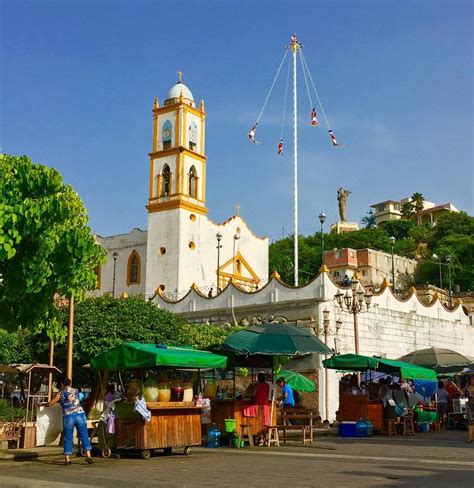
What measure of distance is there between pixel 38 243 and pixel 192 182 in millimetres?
33802

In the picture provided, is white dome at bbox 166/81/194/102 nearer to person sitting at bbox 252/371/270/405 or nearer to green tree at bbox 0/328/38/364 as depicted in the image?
green tree at bbox 0/328/38/364

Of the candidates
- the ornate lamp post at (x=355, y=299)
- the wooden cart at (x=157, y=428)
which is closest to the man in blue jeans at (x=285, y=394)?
the ornate lamp post at (x=355, y=299)

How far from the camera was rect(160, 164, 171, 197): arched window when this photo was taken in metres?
44.9

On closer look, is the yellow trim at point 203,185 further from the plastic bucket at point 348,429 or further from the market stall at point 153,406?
the market stall at point 153,406

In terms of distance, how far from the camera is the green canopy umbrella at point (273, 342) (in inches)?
592

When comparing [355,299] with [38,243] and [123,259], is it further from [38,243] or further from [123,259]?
[123,259]

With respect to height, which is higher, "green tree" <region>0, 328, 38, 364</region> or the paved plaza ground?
"green tree" <region>0, 328, 38, 364</region>

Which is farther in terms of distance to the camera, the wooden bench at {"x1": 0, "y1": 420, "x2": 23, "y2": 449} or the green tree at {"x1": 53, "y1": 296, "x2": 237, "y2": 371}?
the green tree at {"x1": 53, "y1": 296, "x2": 237, "y2": 371}

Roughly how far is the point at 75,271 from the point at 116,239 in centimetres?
3623

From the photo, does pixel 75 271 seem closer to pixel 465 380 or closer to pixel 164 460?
pixel 164 460

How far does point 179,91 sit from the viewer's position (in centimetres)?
4653

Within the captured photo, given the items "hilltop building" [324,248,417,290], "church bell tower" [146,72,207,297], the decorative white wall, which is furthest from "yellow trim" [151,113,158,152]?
"hilltop building" [324,248,417,290]

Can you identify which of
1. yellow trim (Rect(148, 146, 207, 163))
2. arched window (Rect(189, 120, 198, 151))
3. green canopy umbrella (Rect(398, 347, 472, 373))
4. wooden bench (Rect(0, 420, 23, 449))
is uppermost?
arched window (Rect(189, 120, 198, 151))

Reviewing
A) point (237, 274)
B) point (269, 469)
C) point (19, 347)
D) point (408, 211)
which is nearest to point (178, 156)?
point (237, 274)
